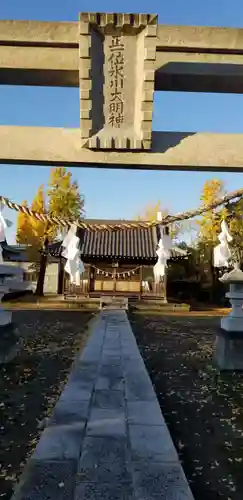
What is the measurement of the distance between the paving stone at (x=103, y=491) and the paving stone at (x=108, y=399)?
4.75ft

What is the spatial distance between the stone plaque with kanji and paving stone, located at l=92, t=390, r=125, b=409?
120 inches

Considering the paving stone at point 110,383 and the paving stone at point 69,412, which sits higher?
the paving stone at point 69,412

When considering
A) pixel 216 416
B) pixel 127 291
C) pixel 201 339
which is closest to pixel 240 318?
pixel 216 416

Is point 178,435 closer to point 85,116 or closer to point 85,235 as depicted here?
point 85,116

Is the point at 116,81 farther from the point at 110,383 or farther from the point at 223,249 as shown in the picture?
the point at 110,383

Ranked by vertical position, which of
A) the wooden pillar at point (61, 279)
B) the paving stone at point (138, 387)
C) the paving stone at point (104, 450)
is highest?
the wooden pillar at point (61, 279)

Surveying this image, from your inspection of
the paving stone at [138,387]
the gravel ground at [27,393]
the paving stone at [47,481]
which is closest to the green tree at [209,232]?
the gravel ground at [27,393]

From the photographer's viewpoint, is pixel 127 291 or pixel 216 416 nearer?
pixel 216 416

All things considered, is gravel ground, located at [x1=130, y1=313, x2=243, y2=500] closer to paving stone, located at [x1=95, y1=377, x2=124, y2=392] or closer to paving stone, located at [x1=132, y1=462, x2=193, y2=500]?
paving stone, located at [x1=132, y1=462, x2=193, y2=500]

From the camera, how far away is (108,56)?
15.5 ft

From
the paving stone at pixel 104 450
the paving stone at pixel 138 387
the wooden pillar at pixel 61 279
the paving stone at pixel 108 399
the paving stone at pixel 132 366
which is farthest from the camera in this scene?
the wooden pillar at pixel 61 279

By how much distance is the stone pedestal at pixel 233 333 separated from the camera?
6.25 meters

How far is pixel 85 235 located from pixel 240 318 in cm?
1941

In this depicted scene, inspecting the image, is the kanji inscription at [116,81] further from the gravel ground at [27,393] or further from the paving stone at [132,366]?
the gravel ground at [27,393]
